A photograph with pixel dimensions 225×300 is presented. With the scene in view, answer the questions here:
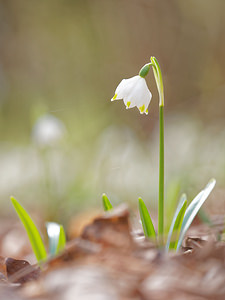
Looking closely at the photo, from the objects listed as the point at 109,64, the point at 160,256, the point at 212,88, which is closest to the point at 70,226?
the point at 160,256

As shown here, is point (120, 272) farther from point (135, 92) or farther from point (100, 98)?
point (100, 98)

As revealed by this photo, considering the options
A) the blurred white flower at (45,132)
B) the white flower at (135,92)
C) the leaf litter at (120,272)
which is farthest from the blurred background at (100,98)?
the leaf litter at (120,272)

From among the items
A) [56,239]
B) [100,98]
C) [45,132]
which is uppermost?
[100,98]

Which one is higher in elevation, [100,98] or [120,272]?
[100,98]

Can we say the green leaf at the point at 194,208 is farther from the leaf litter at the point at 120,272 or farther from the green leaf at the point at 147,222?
the leaf litter at the point at 120,272

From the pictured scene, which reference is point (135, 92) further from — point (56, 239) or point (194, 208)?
point (56, 239)

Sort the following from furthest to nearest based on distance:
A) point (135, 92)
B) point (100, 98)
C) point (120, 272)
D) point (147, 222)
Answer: point (100, 98), point (135, 92), point (147, 222), point (120, 272)

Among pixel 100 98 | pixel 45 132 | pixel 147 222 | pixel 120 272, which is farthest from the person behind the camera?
pixel 100 98

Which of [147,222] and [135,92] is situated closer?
[147,222]

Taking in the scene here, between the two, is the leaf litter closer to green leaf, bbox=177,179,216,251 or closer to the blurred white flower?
green leaf, bbox=177,179,216,251

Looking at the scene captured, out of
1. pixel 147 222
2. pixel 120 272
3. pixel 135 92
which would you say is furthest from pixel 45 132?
pixel 120 272

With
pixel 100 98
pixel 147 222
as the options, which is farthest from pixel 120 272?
pixel 100 98
